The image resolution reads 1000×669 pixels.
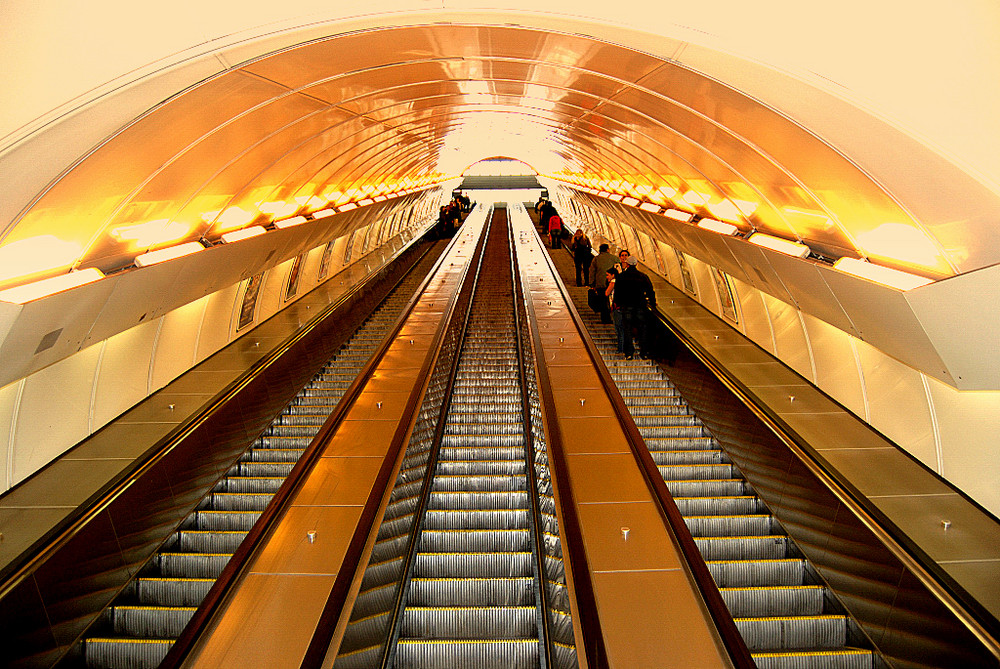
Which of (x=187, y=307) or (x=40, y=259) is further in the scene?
(x=187, y=307)

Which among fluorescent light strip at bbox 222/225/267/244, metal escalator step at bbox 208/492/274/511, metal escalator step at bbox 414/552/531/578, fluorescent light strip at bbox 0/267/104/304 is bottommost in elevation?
metal escalator step at bbox 414/552/531/578

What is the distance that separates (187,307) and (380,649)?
828 cm

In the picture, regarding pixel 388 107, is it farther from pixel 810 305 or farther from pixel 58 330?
pixel 810 305

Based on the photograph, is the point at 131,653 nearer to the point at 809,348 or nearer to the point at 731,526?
the point at 731,526

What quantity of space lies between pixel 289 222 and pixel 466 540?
7.40 m

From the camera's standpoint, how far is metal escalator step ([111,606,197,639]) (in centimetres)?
563

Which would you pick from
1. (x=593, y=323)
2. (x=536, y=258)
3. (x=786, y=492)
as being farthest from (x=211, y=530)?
(x=536, y=258)

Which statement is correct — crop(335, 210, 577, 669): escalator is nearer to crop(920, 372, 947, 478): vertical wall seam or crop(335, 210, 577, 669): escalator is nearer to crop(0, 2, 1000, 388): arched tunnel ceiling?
crop(0, 2, 1000, 388): arched tunnel ceiling

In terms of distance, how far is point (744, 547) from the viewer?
6441 millimetres

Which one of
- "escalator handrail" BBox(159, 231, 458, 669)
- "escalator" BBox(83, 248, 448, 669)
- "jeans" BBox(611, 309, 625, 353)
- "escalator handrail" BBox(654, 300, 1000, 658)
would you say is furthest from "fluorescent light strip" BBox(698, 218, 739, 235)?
"escalator" BBox(83, 248, 448, 669)

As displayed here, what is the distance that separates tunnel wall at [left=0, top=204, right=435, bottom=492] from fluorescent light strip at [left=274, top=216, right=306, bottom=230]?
6.39ft

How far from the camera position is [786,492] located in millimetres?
6465

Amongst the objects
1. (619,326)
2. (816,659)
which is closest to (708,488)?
(816,659)

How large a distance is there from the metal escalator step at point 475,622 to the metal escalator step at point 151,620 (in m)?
1.94
